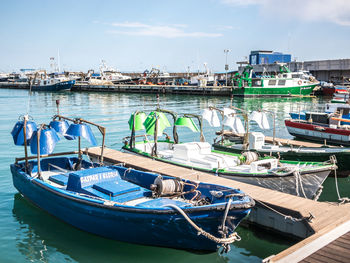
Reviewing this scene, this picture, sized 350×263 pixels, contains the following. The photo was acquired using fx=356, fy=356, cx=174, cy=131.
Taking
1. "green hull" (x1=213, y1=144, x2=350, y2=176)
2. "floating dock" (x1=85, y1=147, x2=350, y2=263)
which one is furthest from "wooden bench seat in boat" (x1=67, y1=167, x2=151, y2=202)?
"green hull" (x1=213, y1=144, x2=350, y2=176)

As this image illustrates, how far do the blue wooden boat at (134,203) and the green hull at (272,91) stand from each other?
55246mm

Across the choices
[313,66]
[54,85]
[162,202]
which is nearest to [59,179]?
[162,202]

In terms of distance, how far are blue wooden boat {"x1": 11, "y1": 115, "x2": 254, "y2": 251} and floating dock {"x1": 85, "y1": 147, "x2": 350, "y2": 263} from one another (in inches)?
68.1

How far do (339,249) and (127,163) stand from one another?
10098 millimetres

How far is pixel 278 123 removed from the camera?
3756 cm

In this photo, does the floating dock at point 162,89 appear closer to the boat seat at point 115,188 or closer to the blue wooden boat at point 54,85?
the blue wooden boat at point 54,85

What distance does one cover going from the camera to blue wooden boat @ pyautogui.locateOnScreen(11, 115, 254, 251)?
9.27 m

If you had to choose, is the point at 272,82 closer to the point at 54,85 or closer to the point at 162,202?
the point at 54,85

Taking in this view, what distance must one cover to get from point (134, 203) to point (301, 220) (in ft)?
16.5

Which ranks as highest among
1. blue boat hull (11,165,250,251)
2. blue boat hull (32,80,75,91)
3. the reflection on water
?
A: blue boat hull (32,80,75,91)

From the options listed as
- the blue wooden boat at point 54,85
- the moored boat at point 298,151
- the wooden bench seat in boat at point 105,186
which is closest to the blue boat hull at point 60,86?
the blue wooden boat at point 54,85

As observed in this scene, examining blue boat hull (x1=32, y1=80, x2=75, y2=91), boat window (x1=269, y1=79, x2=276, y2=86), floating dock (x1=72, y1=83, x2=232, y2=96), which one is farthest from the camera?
blue boat hull (x1=32, y1=80, x2=75, y2=91)

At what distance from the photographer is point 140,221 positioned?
386 inches

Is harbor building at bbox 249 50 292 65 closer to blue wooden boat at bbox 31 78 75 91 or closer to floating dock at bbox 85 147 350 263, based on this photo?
blue wooden boat at bbox 31 78 75 91
